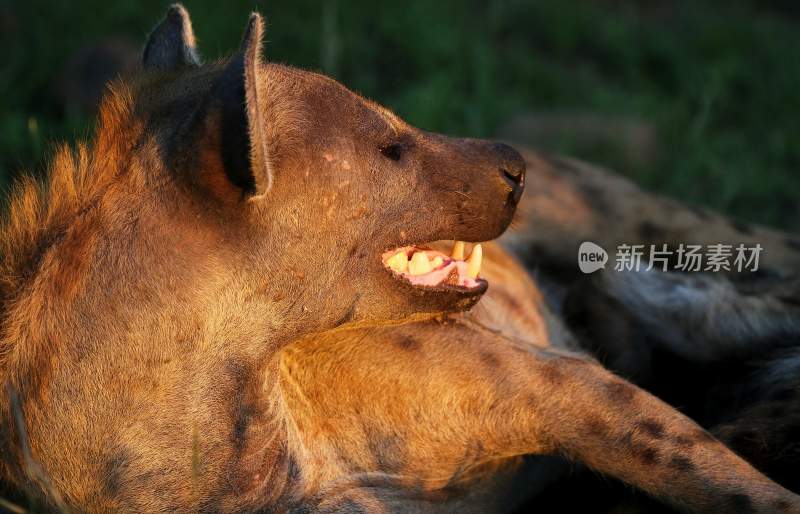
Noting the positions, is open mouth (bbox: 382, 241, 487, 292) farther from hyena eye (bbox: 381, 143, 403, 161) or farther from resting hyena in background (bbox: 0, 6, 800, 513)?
hyena eye (bbox: 381, 143, 403, 161)

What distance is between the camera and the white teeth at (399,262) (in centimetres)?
224

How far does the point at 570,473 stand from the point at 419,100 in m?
2.56

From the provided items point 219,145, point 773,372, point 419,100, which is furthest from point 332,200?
point 419,100

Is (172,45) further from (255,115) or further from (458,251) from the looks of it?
(458,251)

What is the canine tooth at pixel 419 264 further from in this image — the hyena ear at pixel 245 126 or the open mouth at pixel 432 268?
the hyena ear at pixel 245 126

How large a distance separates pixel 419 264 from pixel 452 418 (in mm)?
358

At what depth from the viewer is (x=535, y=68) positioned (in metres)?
5.94

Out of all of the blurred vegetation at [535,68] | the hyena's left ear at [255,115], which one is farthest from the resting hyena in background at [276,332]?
the blurred vegetation at [535,68]

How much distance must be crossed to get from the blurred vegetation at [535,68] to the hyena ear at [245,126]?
81.6 inches

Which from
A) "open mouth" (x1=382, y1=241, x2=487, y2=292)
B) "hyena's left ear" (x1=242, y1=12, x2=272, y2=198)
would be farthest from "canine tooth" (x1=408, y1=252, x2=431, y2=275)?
"hyena's left ear" (x1=242, y1=12, x2=272, y2=198)

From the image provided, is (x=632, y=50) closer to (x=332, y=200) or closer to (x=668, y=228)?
(x=668, y=228)

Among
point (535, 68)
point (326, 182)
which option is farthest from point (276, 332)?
point (535, 68)

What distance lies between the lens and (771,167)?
5.13 meters

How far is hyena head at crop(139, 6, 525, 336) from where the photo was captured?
196 cm
